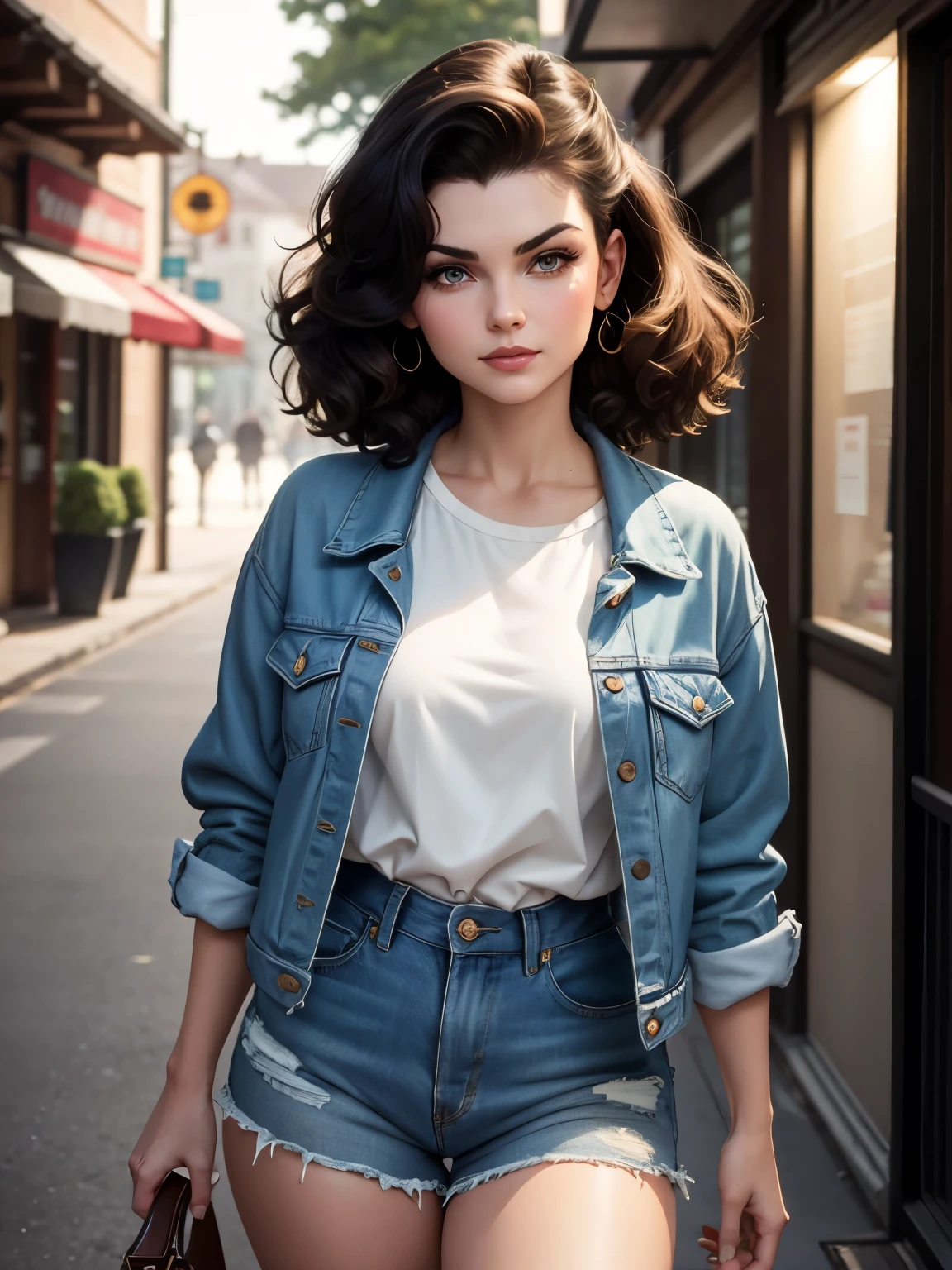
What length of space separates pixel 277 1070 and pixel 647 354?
1.03 metres

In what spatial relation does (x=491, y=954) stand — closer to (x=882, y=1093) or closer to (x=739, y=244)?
(x=882, y=1093)

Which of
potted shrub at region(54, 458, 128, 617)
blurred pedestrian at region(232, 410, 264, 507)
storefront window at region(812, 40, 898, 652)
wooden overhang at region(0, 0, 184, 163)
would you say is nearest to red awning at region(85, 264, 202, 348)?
wooden overhang at region(0, 0, 184, 163)

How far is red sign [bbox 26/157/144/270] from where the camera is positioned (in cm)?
1317

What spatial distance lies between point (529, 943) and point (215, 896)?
391 millimetres

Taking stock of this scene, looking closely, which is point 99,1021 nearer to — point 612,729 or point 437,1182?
point 437,1182

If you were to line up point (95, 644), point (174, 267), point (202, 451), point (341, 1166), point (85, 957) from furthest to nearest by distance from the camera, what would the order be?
point (202, 451) → point (174, 267) → point (95, 644) → point (85, 957) → point (341, 1166)

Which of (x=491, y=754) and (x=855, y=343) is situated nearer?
(x=491, y=754)

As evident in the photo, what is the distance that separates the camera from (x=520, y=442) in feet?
6.58

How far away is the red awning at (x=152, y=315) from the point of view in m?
14.1

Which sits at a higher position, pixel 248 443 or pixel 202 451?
pixel 248 443

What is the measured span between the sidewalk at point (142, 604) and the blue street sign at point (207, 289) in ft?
11.1

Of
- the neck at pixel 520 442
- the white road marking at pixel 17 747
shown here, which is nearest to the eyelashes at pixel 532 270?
the neck at pixel 520 442

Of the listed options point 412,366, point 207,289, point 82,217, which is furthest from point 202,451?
point 412,366

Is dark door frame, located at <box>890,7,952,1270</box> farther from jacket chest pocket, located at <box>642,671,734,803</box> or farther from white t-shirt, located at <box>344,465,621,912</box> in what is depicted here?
white t-shirt, located at <box>344,465,621,912</box>
